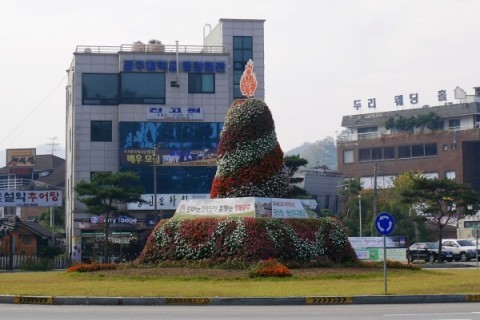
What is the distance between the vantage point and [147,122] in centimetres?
7581

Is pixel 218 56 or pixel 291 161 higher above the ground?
pixel 218 56

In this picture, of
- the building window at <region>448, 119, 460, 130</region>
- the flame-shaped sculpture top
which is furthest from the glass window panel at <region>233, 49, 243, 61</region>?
the building window at <region>448, 119, 460, 130</region>

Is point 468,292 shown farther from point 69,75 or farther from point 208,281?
point 69,75

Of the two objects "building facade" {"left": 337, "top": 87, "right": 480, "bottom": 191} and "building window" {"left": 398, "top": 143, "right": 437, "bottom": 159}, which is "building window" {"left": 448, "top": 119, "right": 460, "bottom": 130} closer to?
"building facade" {"left": 337, "top": 87, "right": 480, "bottom": 191}

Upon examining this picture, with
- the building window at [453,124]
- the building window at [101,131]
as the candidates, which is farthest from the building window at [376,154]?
the building window at [101,131]

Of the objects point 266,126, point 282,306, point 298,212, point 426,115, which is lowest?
point 282,306

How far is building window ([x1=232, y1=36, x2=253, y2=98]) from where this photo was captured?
261 feet

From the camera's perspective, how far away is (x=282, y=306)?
2488 centimetres

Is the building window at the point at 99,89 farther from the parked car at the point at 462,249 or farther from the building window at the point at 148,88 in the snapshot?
the parked car at the point at 462,249

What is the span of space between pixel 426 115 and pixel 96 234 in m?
55.8
